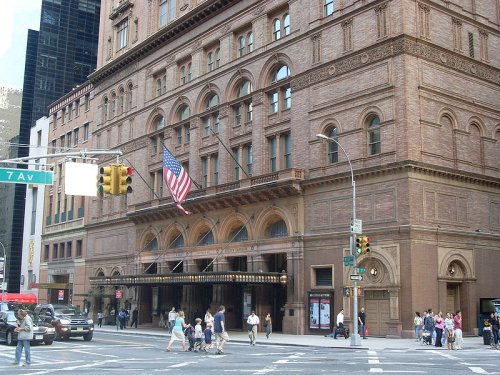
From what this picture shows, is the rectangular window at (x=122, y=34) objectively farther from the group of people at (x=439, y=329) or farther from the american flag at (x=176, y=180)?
the group of people at (x=439, y=329)

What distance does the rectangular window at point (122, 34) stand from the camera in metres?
67.9

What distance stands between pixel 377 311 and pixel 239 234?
14.0 m

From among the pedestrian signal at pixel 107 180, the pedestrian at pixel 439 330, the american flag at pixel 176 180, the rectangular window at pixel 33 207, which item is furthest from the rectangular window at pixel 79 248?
the pedestrian signal at pixel 107 180

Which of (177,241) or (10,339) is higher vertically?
(177,241)

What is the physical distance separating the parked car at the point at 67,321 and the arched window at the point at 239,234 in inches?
580

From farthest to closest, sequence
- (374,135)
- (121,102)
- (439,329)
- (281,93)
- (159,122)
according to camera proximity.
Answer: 1. (121,102)
2. (159,122)
3. (281,93)
4. (374,135)
5. (439,329)

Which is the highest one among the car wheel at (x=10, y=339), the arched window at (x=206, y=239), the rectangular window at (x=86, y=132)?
the rectangular window at (x=86, y=132)

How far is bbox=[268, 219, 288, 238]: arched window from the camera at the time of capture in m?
45.6

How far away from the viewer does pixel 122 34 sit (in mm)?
68750

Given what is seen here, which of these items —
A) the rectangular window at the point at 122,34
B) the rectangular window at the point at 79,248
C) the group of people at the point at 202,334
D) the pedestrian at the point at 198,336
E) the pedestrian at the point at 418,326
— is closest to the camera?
the group of people at the point at 202,334

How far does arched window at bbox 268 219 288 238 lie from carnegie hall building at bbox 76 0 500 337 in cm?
10

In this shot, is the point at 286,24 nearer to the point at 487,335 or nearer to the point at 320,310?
the point at 320,310

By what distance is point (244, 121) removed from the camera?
→ 5019 cm

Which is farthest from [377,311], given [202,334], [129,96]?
[129,96]
